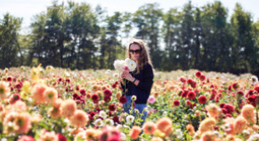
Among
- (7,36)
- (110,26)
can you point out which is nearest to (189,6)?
(110,26)

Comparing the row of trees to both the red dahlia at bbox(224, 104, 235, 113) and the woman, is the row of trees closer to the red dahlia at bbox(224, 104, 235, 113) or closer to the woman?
the woman

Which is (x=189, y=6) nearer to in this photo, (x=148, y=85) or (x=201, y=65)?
(x=201, y=65)

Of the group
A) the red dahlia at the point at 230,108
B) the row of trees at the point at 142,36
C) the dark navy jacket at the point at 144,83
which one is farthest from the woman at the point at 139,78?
the row of trees at the point at 142,36

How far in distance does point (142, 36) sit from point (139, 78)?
16.7 m

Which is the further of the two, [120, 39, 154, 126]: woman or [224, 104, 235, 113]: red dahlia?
[120, 39, 154, 126]: woman

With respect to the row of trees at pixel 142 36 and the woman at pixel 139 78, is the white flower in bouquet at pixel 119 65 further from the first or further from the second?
the row of trees at pixel 142 36

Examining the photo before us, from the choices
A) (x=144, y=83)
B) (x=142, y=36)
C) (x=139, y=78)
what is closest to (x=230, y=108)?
(x=144, y=83)

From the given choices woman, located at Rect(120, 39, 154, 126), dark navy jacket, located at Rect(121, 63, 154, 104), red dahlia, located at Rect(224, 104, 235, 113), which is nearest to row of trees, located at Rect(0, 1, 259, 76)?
woman, located at Rect(120, 39, 154, 126)

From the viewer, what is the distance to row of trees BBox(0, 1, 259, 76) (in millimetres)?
6090

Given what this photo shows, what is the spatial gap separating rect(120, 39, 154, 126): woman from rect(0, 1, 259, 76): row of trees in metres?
2.33

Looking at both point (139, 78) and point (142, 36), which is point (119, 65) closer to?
point (139, 78)

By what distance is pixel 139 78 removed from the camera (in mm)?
2936

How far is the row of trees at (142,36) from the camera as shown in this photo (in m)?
6.09
